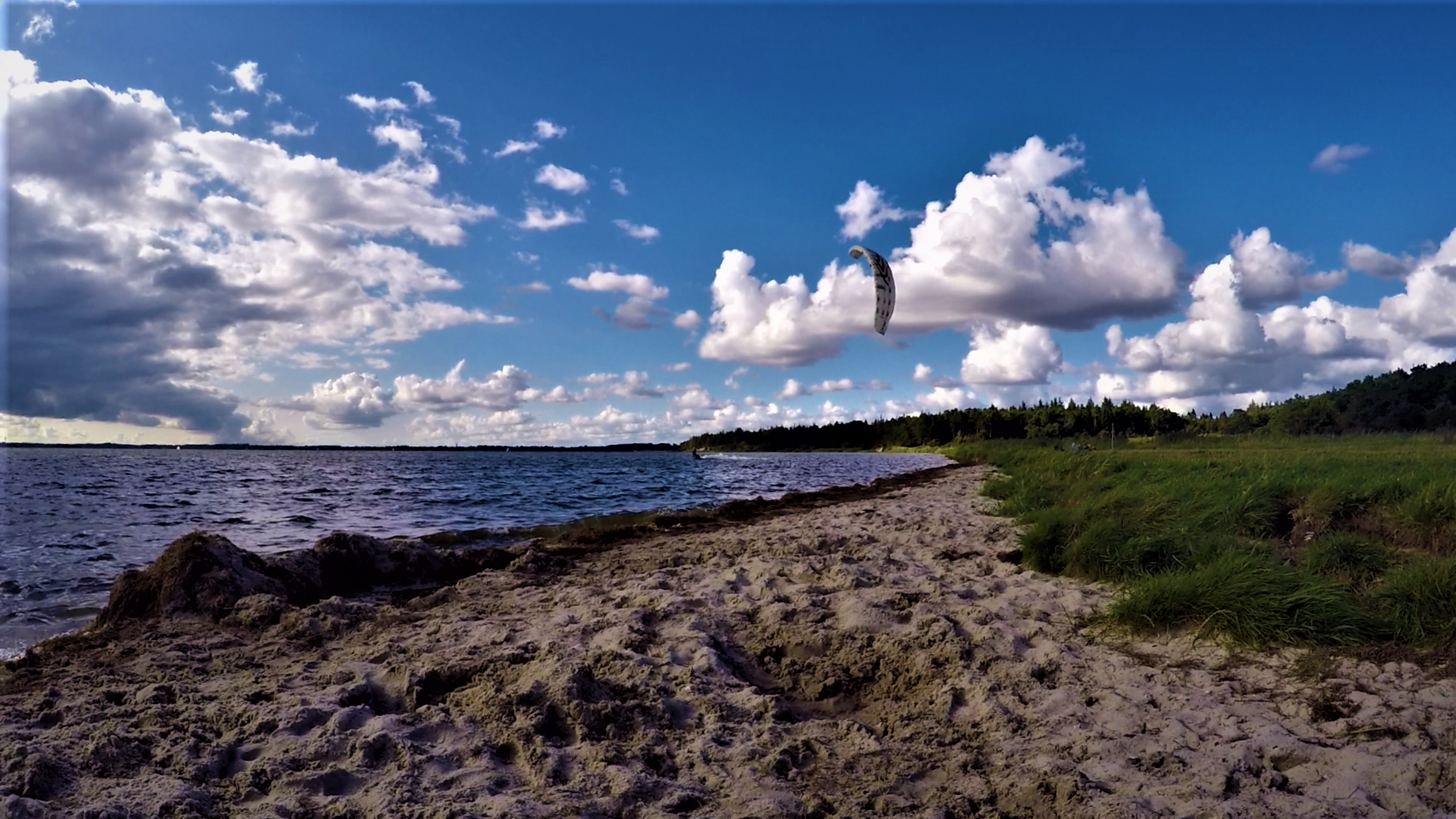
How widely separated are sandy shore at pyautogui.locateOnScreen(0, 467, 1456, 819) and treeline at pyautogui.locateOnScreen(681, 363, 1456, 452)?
41.8 m

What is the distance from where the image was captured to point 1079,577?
7.20 meters

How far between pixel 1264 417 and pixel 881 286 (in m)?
64.6

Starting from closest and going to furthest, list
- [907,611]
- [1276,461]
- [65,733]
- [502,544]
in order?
[65,733]
[907,611]
[502,544]
[1276,461]

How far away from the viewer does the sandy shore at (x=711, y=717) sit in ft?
10.4

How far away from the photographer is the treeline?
4669 centimetres

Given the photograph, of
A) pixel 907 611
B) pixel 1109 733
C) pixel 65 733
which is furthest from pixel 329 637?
pixel 1109 733

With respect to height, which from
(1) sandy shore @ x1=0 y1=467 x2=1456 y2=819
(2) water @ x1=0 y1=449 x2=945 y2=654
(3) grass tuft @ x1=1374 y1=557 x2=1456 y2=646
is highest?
(3) grass tuft @ x1=1374 y1=557 x2=1456 y2=646

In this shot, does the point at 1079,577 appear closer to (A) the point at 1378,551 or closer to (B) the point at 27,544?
(A) the point at 1378,551

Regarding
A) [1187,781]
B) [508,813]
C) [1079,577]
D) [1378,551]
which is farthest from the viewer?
[1079,577]

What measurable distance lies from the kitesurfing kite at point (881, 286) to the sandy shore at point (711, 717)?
6.87 meters

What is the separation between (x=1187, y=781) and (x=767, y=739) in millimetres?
1921

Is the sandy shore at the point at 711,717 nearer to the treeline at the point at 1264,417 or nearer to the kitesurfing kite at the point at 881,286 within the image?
the kitesurfing kite at the point at 881,286

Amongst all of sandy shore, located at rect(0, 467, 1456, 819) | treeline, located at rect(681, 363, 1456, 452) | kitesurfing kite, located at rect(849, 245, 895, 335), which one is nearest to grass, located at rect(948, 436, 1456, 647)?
sandy shore, located at rect(0, 467, 1456, 819)

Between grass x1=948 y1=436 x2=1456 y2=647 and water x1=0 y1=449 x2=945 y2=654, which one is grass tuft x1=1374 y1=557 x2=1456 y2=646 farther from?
water x1=0 y1=449 x2=945 y2=654
